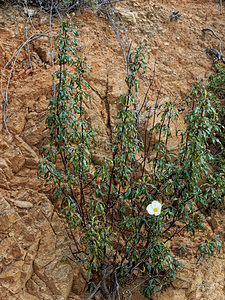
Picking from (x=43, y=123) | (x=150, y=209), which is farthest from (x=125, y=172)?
(x=43, y=123)

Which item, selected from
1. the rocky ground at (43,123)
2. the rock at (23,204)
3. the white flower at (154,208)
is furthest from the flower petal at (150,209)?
the rock at (23,204)

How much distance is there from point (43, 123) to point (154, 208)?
162 centimetres

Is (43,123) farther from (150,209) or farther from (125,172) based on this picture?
(150,209)

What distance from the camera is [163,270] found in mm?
2947

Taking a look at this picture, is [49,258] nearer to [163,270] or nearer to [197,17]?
[163,270]

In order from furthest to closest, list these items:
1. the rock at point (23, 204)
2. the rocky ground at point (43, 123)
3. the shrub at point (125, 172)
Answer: the rock at point (23, 204) < the rocky ground at point (43, 123) < the shrub at point (125, 172)

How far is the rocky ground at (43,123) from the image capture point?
2682mm

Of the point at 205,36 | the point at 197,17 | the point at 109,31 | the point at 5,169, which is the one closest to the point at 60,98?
the point at 5,169

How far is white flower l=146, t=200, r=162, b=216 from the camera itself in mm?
→ 2461

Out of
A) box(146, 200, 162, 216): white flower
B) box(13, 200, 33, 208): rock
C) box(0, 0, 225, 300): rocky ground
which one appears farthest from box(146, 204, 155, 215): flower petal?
box(13, 200, 33, 208): rock

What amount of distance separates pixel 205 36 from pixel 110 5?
1.89 metres

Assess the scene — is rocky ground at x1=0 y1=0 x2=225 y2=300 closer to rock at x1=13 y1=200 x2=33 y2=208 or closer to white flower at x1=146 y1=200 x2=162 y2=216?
rock at x1=13 y1=200 x2=33 y2=208

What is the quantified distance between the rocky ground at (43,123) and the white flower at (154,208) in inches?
38.7

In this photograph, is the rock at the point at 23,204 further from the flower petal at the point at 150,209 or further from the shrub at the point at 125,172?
the flower petal at the point at 150,209
